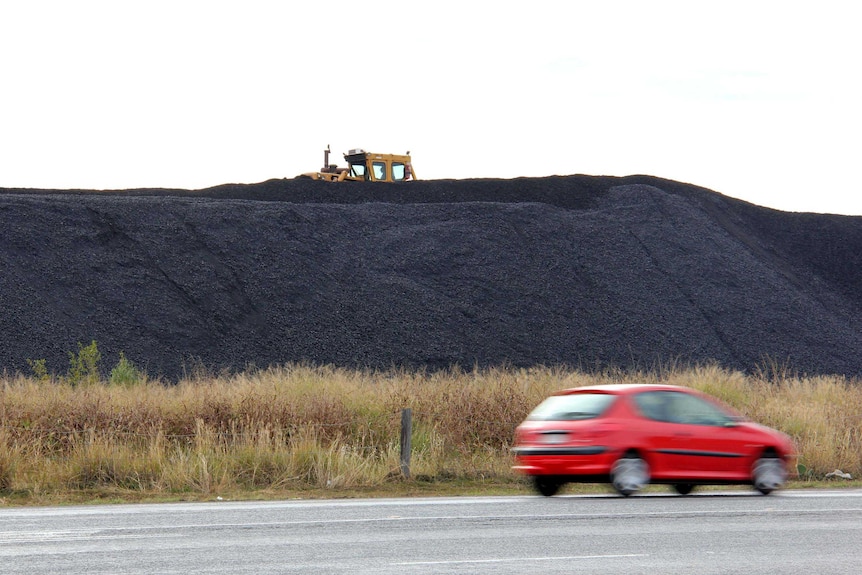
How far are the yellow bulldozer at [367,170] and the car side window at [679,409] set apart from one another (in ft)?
121

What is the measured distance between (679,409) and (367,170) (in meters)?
37.8

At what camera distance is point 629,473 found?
12922 millimetres

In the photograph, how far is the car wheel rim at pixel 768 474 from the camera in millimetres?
13805

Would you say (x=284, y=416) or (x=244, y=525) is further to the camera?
(x=284, y=416)

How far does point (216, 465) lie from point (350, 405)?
3620 mm

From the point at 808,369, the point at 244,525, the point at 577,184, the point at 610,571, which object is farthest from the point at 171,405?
the point at 577,184

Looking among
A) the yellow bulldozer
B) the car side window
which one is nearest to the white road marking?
the car side window

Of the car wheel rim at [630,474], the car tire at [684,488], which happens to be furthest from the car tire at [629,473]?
the car tire at [684,488]

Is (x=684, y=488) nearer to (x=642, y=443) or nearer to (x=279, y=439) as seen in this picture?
(x=642, y=443)

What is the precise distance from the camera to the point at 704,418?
13.6 m

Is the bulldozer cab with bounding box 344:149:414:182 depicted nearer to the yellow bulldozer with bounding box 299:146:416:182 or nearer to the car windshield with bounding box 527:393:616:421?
the yellow bulldozer with bounding box 299:146:416:182

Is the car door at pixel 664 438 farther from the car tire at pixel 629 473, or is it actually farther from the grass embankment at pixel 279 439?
the grass embankment at pixel 279 439

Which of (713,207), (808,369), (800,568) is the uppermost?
(713,207)

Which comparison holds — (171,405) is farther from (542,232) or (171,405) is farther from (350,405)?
(542,232)
